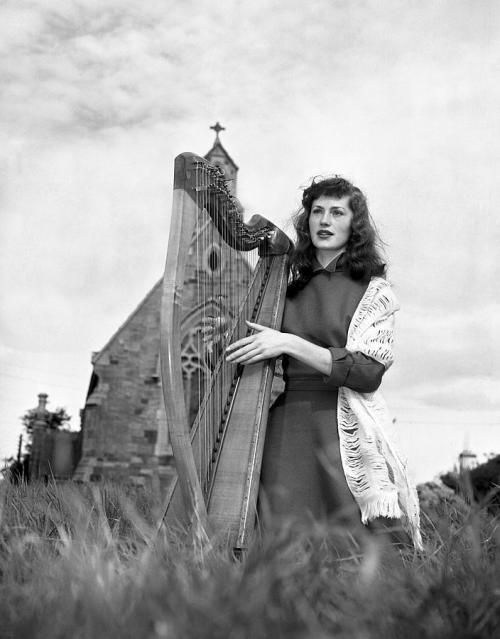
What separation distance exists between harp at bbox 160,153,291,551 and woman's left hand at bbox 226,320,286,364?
0.13m

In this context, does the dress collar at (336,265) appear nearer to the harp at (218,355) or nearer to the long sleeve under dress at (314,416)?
the long sleeve under dress at (314,416)

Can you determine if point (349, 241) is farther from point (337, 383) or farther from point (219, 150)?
point (219, 150)

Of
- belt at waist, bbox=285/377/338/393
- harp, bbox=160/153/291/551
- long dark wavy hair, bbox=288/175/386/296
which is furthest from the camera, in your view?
long dark wavy hair, bbox=288/175/386/296

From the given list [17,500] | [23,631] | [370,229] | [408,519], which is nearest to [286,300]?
[370,229]

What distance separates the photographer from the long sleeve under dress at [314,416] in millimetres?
2723

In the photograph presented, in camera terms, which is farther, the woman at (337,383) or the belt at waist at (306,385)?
the belt at waist at (306,385)

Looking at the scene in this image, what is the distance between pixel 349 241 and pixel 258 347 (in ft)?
2.27

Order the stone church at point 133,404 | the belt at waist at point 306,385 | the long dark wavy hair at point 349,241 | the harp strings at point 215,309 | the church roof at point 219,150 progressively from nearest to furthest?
the harp strings at point 215,309, the belt at waist at point 306,385, the long dark wavy hair at point 349,241, the stone church at point 133,404, the church roof at point 219,150

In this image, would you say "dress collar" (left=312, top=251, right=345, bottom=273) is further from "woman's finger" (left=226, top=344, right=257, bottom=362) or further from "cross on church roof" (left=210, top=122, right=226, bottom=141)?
"cross on church roof" (left=210, top=122, right=226, bottom=141)

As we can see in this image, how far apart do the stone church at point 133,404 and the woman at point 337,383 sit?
11.4 metres

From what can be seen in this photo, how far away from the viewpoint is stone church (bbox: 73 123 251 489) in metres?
14.7

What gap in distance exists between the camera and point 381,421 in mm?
2818

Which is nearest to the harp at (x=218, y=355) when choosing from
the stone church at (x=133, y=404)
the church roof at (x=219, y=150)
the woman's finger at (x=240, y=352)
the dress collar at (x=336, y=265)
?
the woman's finger at (x=240, y=352)

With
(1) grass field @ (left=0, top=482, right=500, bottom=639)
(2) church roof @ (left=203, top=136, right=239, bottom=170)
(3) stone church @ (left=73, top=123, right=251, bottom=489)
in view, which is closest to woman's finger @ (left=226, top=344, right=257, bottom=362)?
(1) grass field @ (left=0, top=482, right=500, bottom=639)
